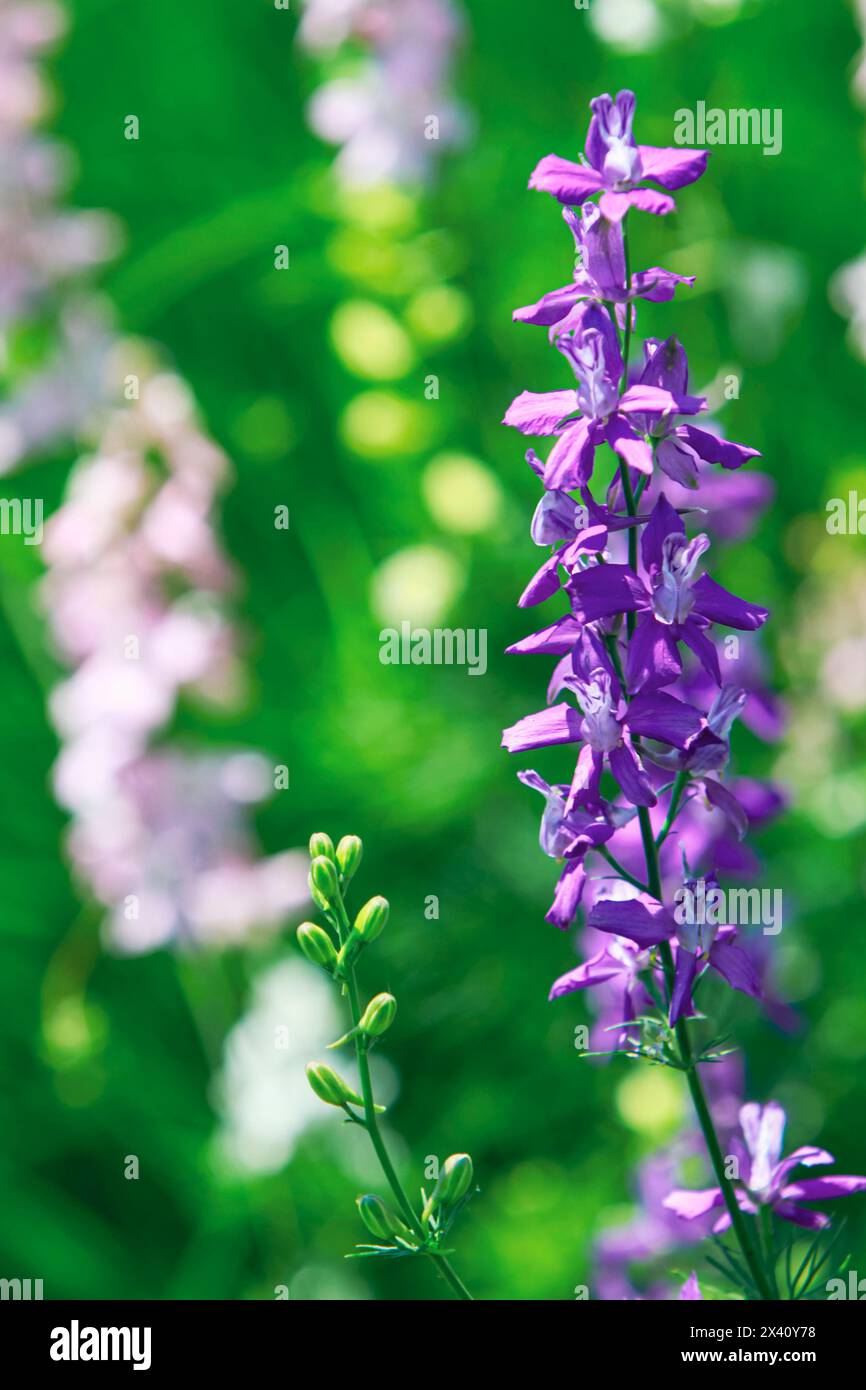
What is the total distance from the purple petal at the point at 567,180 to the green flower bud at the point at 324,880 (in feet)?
0.70

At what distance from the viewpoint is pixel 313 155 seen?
1836 millimetres

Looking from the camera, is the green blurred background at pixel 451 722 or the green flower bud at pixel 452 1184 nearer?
the green flower bud at pixel 452 1184

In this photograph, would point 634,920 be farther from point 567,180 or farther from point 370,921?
point 567,180

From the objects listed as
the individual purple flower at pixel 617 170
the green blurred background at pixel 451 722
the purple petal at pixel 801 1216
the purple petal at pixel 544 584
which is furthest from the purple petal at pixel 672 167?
the green blurred background at pixel 451 722

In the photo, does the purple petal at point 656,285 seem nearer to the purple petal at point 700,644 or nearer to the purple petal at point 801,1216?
the purple petal at point 700,644

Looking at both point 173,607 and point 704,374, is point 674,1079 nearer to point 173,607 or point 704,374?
point 173,607

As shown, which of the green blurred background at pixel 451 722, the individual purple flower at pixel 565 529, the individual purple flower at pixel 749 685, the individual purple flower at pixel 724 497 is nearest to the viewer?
the individual purple flower at pixel 565 529

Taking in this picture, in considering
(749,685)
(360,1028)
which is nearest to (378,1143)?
(360,1028)

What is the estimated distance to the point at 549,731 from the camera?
444 millimetres

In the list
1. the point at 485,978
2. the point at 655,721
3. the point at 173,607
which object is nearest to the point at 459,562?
the point at 173,607

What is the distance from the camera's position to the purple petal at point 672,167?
43 centimetres

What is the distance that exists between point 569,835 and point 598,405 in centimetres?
13

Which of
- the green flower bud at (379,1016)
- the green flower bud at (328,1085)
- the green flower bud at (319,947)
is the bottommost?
the green flower bud at (328,1085)

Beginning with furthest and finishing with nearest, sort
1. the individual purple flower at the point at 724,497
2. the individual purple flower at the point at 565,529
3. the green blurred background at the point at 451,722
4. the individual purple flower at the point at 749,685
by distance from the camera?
1. the green blurred background at the point at 451,722
2. the individual purple flower at the point at 724,497
3. the individual purple flower at the point at 749,685
4. the individual purple flower at the point at 565,529
